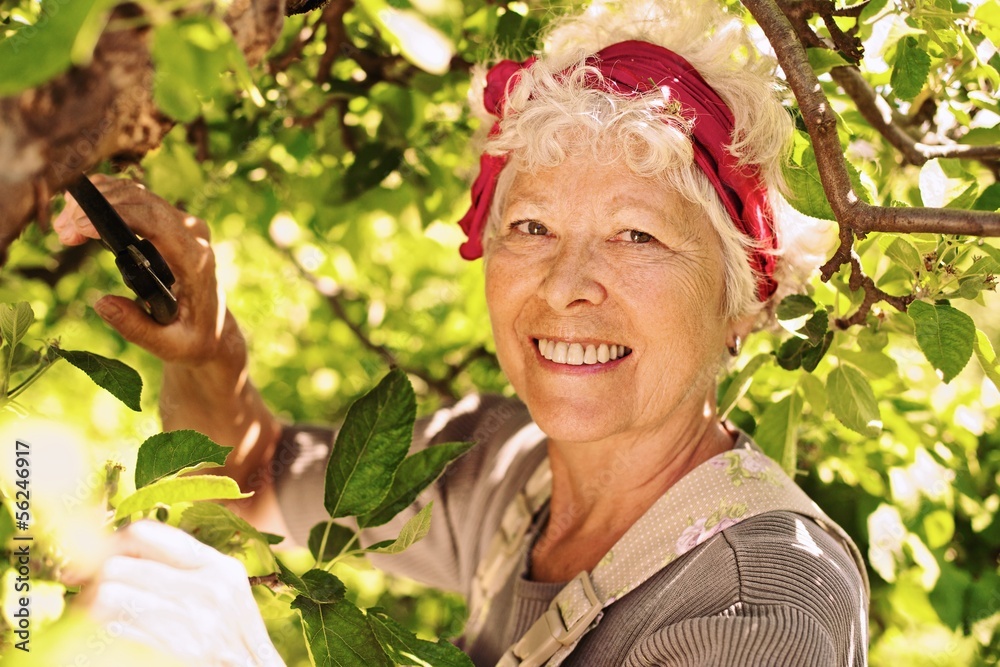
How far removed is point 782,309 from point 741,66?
49cm

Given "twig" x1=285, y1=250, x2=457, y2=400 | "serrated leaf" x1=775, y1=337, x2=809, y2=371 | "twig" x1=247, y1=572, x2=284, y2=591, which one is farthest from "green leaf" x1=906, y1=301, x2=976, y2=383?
"twig" x1=285, y1=250, x2=457, y2=400

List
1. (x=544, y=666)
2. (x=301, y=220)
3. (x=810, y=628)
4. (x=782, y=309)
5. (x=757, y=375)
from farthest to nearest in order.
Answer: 1. (x=301, y=220)
2. (x=757, y=375)
3. (x=544, y=666)
4. (x=782, y=309)
5. (x=810, y=628)

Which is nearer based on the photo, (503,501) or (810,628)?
(810,628)

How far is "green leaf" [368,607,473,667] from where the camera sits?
1261 mm

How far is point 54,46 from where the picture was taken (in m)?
0.66

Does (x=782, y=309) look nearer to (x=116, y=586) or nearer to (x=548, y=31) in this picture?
(x=548, y=31)

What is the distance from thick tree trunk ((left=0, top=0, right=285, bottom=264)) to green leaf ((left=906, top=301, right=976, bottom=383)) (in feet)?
3.48

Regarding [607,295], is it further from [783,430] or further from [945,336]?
[945,336]

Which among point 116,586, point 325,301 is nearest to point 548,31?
point 116,586

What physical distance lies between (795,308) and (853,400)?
0.24m

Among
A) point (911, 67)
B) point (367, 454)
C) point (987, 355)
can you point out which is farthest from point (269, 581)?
point (911, 67)

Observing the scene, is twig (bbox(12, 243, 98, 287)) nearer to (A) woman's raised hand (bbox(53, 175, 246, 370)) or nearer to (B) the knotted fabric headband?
(A) woman's raised hand (bbox(53, 175, 246, 370))

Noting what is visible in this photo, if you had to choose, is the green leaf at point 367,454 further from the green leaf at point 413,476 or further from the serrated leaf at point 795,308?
the serrated leaf at point 795,308

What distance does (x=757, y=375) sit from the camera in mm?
2135
